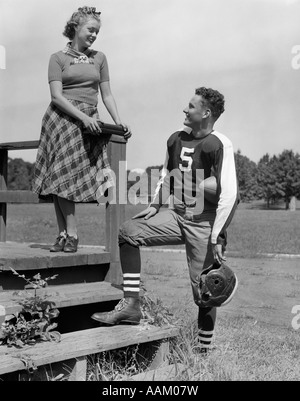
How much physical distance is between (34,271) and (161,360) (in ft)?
3.46

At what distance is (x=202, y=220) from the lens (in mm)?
4270

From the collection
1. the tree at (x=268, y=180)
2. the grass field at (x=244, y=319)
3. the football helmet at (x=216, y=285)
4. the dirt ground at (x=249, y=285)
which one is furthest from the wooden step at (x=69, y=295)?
the tree at (x=268, y=180)

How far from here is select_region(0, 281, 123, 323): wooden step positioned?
3.83 metres

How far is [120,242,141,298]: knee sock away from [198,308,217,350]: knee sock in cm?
53

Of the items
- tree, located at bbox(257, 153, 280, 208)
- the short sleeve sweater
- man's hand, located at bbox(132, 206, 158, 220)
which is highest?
tree, located at bbox(257, 153, 280, 208)

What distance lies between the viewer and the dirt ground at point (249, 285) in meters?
6.70

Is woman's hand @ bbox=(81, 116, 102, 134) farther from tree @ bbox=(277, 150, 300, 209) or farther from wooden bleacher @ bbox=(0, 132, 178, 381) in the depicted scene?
tree @ bbox=(277, 150, 300, 209)

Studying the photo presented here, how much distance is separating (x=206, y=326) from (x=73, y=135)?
1.68m

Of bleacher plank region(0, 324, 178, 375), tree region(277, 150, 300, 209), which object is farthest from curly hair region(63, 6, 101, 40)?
tree region(277, 150, 300, 209)

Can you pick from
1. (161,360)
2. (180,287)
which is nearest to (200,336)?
(161,360)

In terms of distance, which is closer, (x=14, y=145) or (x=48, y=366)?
(x=48, y=366)

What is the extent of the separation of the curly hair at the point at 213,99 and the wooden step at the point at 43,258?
130 cm

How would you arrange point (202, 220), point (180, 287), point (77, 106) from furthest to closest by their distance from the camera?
1. point (180, 287)
2. point (77, 106)
3. point (202, 220)
